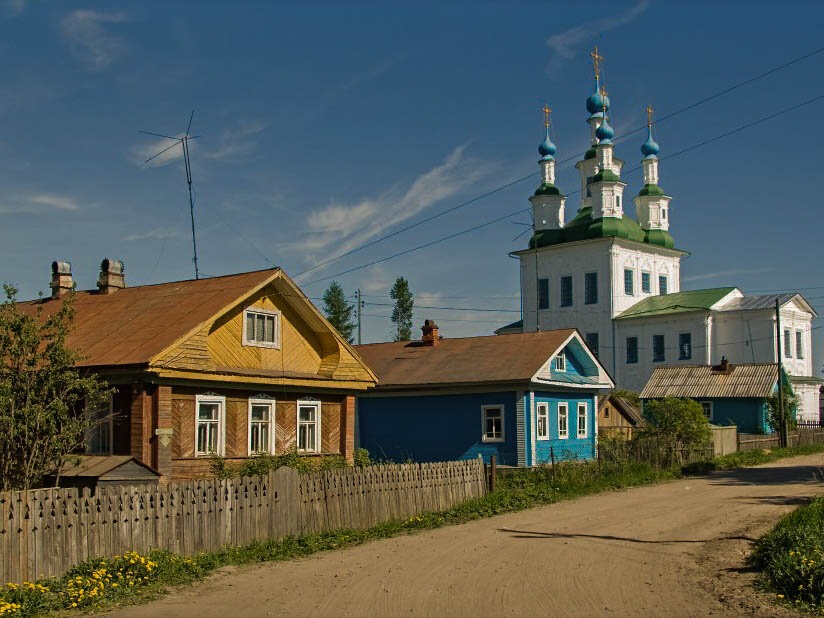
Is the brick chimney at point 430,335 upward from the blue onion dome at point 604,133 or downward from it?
downward

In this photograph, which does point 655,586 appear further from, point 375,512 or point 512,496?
point 512,496

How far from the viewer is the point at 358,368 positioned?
24.8 metres

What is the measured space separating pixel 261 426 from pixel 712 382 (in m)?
33.0

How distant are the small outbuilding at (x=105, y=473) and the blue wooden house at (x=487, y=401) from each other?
613 inches

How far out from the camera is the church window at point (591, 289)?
64.1 meters

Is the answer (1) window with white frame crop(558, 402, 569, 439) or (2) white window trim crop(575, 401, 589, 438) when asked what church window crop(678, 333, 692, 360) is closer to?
(2) white window trim crop(575, 401, 589, 438)

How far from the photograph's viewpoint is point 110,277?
987 inches

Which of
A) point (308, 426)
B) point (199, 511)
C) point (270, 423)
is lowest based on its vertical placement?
point (199, 511)

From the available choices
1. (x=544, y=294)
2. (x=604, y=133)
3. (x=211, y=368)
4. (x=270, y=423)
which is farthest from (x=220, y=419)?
(x=604, y=133)

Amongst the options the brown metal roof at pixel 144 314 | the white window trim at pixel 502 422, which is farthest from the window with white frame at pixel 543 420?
the brown metal roof at pixel 144 314

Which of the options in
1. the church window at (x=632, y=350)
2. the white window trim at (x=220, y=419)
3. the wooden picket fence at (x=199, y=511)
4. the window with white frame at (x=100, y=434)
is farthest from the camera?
the church window at (x=632, y=350)

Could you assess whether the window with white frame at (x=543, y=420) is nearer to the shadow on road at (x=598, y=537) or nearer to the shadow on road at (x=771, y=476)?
the shadow on road at (x=771, y=476)

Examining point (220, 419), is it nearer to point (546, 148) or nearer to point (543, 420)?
point (543, 420)

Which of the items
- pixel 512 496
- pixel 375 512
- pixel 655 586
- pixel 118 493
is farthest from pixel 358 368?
pixel 655 586
